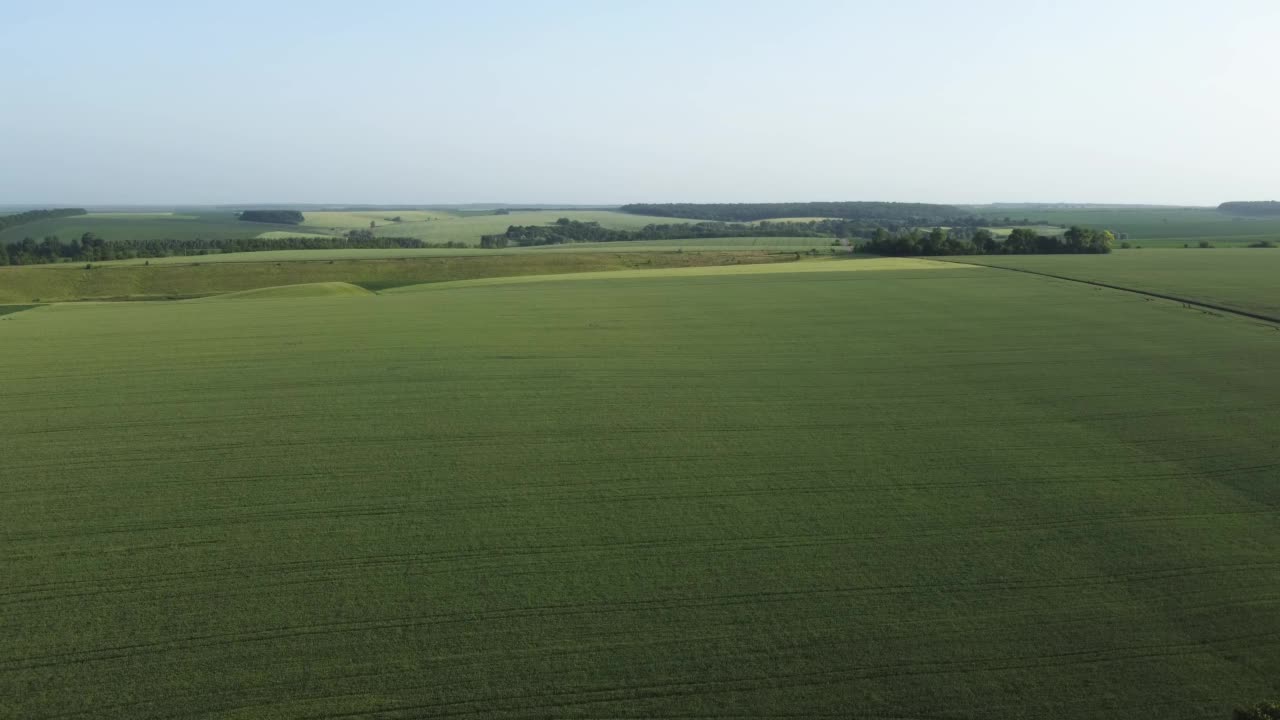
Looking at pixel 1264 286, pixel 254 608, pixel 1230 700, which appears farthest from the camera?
pixel 1264 286

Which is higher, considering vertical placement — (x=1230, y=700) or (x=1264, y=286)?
(x=1264, y=286)

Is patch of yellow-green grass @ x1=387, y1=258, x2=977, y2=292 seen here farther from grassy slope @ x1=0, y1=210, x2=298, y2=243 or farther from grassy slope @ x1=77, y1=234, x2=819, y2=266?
grassy slope @ x1=0, y1=210, x2=298, y2=243

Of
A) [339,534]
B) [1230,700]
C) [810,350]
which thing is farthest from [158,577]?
[810,350]

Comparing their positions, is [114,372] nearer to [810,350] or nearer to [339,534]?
[339,534]

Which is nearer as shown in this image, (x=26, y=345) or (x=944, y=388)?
(x=944, y=388)

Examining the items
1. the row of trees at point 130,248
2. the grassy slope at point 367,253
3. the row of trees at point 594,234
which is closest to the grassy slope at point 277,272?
the grassy slope at point 367,253

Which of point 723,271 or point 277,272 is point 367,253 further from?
point 723,271
